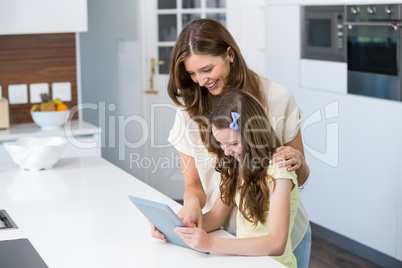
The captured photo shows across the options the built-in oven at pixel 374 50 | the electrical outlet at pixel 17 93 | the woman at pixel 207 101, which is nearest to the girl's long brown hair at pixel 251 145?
the woman at pixel 207 101

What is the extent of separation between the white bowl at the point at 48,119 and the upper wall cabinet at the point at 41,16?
1.63 feet

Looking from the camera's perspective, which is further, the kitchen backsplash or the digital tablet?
the kitchen backsplash

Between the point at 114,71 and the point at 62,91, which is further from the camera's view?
the point at 114,71

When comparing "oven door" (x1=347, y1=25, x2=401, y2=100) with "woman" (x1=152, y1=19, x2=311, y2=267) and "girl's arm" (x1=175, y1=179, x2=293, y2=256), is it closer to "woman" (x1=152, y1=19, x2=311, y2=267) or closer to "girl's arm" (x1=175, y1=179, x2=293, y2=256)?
"woman" (x1=152, y1=19, x2=311, y2=267)

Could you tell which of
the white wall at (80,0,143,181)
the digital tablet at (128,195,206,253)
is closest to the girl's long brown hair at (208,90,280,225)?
the digital tablet at (128,195,206,253)

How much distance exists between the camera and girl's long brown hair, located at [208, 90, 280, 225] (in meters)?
1.95

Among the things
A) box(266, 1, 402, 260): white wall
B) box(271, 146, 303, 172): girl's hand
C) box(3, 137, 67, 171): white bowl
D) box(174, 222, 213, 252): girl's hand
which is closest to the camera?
box(174, 222, 213, 252): girl's hand

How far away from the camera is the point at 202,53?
84.6 inches

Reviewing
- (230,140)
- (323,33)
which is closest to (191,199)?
(230,140)

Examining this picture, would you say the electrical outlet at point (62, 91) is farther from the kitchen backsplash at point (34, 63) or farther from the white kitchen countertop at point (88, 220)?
the white kitchen countertop at point (88, 220)

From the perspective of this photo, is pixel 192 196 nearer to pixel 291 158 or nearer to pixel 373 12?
pixel 291 158

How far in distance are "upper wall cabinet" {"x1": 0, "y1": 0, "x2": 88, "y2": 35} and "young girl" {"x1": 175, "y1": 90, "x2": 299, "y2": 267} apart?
226 centimetres

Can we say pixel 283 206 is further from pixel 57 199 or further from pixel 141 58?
pixel 141 58

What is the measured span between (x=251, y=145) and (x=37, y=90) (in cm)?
264
